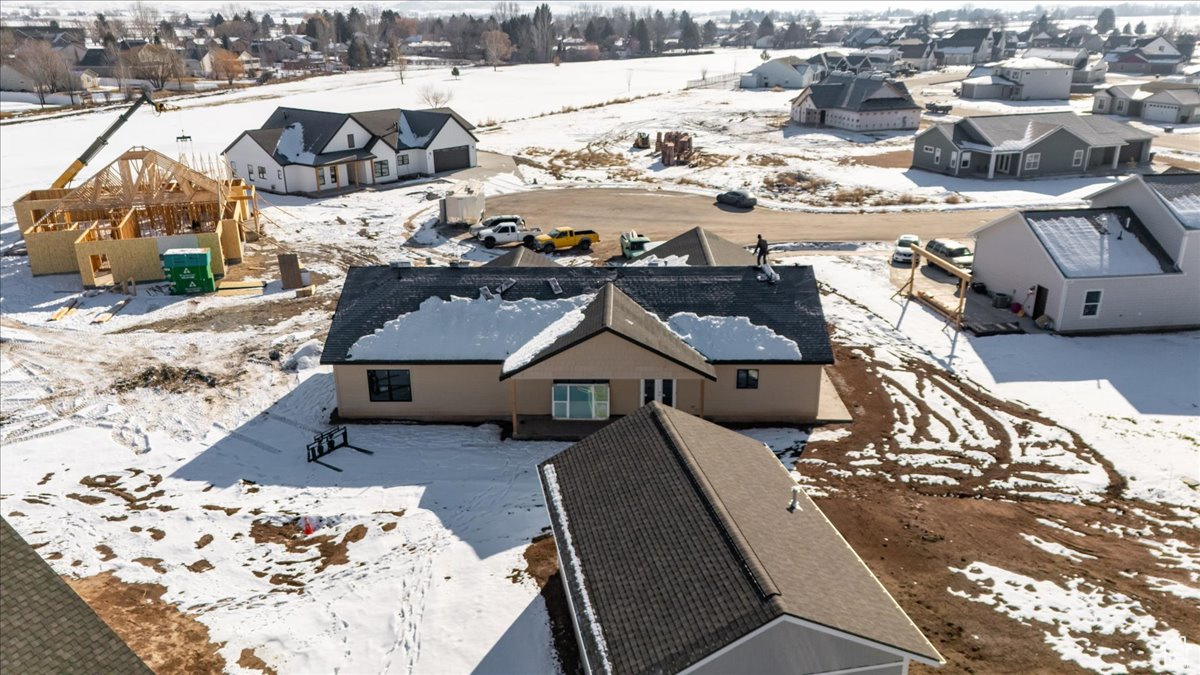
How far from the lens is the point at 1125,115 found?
8806 cm

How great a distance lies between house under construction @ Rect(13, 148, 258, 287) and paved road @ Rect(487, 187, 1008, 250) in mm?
15676

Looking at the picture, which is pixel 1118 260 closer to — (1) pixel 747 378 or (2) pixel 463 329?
(1) pixel 747 378

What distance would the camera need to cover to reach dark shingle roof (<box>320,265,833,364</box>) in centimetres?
2683

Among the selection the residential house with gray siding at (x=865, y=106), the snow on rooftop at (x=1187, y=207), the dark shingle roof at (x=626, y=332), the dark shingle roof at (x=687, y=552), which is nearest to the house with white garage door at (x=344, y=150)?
the dark shingle roof at (x=626, y=332)

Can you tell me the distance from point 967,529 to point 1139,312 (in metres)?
18.7

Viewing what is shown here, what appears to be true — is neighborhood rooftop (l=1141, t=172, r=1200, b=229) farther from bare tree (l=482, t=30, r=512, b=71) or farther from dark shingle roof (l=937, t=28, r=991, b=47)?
bare tree (l=482, t=30, r=512, b=71)

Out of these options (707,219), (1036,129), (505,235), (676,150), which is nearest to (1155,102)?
(1036,129)

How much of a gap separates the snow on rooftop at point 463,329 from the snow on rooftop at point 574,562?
28.5 ft

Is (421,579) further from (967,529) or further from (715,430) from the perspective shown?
(967,529)

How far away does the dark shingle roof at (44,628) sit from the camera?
11.3 meters

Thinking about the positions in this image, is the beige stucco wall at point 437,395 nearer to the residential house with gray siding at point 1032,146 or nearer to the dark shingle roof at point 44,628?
the dark shingle roof at point 44,628

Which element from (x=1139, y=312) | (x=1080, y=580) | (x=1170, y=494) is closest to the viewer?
(x=1080, y=580)

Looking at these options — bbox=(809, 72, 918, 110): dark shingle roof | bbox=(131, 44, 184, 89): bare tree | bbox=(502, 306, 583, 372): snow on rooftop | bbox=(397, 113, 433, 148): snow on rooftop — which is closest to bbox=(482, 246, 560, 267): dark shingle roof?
bbox=(502, 306, 583, 372): snow on rooftop

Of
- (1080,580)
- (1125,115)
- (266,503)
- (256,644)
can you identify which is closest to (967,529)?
(1080,580)
